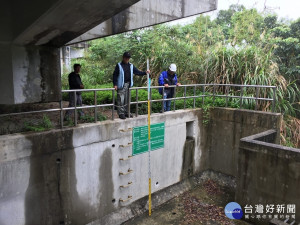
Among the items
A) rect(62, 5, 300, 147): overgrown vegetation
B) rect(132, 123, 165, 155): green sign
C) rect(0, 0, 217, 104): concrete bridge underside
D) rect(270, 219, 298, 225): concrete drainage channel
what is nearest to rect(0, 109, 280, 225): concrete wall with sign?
rect(132, 123, 165, 155): green sign

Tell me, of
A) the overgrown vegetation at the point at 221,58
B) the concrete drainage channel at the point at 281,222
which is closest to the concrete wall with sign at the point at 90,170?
the overgrown vegetation at the point at 221,58

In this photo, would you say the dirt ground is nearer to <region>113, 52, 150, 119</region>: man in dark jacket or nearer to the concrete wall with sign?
the concrete wall with sign

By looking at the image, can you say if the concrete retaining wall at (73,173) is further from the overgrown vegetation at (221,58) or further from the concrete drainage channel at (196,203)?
the overgrown vegetation at (221,58)

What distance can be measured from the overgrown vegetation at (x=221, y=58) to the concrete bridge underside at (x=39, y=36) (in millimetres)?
3435

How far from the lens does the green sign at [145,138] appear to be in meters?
6.76

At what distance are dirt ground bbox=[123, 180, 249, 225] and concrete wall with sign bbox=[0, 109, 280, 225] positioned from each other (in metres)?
0.36

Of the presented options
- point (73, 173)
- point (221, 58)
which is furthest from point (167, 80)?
point (73, 173)

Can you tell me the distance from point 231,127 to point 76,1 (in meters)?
6.80

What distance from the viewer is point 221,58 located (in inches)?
418

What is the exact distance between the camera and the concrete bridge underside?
3.96 meters

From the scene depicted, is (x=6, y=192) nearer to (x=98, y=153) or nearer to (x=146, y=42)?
(x=98, y=153)

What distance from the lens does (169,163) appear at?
7.86 m

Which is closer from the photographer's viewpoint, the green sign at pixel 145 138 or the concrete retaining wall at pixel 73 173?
the concrete retaining wall at pixel 73 173

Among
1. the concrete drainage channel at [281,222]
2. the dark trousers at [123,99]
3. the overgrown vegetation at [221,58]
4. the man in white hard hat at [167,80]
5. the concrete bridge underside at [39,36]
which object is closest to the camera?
the concrete bridge underside at [39,36]
